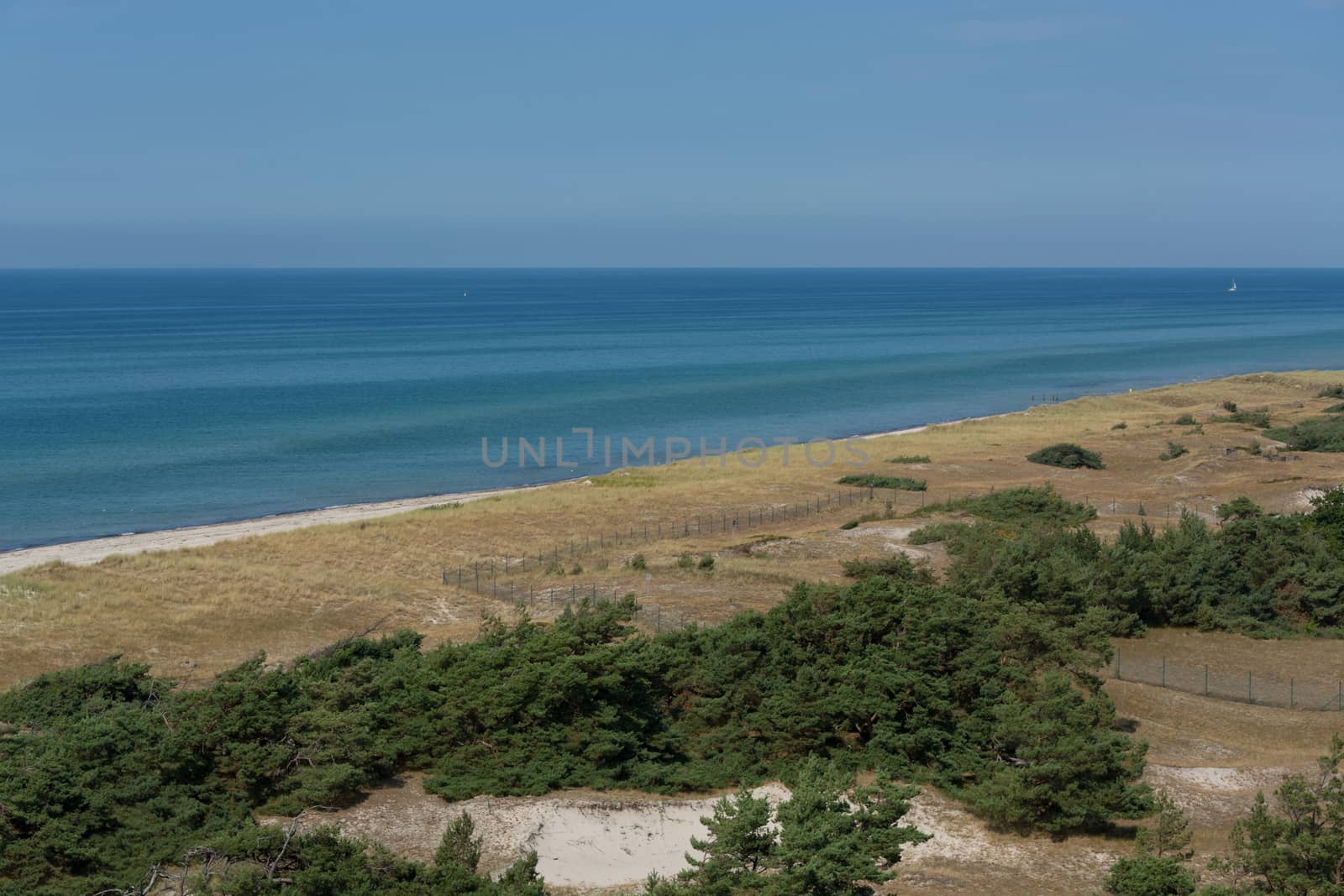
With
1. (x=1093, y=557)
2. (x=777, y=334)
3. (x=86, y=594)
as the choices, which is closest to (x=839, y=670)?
(x=1093, y=557)

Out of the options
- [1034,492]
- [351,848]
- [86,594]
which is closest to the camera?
[351,848]

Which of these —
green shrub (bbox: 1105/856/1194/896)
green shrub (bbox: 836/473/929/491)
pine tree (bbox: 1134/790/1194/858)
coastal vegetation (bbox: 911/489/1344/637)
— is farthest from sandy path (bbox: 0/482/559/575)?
green shrub (bbox: 1105/856/1194/896)

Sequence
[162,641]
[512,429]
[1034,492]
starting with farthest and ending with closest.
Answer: [512,429] → [1034,492] → [162,641]

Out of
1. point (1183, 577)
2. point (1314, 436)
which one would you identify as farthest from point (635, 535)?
point (1314, 436)

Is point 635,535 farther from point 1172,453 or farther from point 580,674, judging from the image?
point 1172,453

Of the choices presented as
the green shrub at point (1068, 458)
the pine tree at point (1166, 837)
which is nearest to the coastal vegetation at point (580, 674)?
the pine tree at point (1166, 837)

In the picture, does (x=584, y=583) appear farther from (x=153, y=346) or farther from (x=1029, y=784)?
(x=153, y=346)
